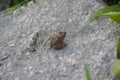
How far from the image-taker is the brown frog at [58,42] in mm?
2057

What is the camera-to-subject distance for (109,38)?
2072 mm

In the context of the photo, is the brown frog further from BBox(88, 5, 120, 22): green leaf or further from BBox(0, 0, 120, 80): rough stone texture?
BBox(88, 5, 120, 22): green leaf

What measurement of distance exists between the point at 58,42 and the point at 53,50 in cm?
7

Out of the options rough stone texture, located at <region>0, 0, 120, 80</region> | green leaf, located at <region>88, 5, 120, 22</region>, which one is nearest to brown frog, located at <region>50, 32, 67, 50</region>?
rough stone texture, located at <region>0, 0, 120, 80</region>

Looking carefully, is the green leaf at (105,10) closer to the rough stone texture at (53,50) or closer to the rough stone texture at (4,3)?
the rough stone texture at (53,50)

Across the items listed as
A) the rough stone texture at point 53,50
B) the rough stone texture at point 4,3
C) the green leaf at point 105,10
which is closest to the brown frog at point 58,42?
the rough stone texture at point 53,50

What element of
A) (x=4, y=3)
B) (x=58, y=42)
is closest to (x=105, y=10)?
(x=58, y=42)

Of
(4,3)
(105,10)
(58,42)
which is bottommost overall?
(4,3)

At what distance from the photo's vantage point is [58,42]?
207 centimetres

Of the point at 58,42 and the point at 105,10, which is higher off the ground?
the point at 105,10

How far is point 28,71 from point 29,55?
167mm

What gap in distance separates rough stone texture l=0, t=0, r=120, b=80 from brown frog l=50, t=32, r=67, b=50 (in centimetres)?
Result: 3

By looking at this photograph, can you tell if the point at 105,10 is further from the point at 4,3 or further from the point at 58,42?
the point at 4,3

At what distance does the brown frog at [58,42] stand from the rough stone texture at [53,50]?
0.11 ft
